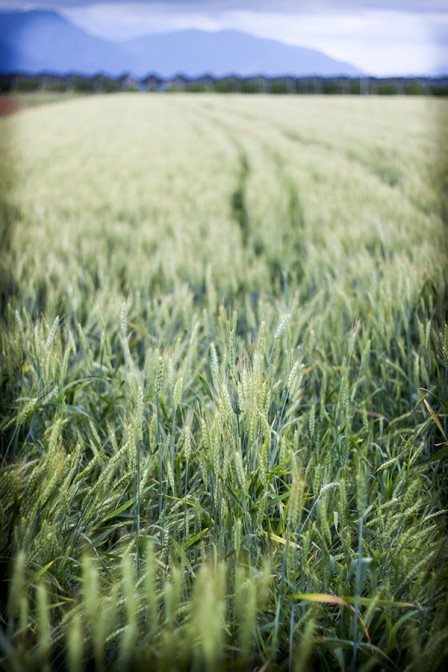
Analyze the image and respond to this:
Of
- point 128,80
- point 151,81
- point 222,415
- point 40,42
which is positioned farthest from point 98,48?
point 128,80

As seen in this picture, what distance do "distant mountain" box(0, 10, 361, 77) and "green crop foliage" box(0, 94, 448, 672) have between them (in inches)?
17.9

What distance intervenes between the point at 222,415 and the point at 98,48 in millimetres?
1388

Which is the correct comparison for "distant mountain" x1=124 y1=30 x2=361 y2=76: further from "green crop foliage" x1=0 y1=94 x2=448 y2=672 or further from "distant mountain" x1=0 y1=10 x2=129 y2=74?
"green crop foliage" x1=0 y1=94 x2=448 y2=672

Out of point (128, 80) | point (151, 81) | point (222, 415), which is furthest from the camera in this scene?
point (128, 80)

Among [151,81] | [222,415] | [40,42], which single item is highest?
[151,81]

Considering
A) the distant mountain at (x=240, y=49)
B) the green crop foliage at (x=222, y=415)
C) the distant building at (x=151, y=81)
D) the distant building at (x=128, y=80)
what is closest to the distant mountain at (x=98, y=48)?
the distant mountain at (x=240, y=49)

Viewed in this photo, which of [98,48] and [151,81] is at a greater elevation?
[151,81]

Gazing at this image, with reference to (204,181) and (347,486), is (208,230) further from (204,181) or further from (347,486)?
(347,486)

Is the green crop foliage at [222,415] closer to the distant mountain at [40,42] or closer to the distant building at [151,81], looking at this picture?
the distant mountain at [40,42]

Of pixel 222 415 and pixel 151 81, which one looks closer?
pixel 222 415

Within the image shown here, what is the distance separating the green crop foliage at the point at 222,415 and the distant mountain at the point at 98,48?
454 mm

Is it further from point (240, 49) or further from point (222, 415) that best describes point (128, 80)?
point (222, 415)

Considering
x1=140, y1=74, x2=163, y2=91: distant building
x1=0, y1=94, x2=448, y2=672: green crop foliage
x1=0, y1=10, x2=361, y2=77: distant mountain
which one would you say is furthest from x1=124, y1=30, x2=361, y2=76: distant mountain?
x1=140, y1=74, x2=163, y2=91: distant building

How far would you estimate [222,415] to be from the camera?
73cm
